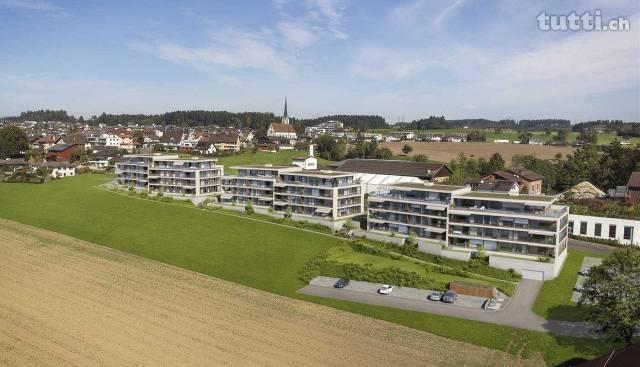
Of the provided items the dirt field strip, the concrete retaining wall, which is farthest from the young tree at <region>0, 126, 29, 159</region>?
the concrete retaining wall

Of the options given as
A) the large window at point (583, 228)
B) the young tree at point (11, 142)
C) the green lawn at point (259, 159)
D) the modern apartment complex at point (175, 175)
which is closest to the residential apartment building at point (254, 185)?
the modern apartment complex at point (175, 175)

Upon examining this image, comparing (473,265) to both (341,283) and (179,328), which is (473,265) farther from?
(179,328)

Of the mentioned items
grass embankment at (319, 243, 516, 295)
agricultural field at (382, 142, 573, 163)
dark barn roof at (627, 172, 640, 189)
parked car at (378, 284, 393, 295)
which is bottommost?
parked car at (378, 284, 393, 295)

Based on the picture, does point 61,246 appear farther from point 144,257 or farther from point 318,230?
point 318,230

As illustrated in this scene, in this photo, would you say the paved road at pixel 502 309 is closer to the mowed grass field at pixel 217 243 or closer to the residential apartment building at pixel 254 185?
the mowed grass field at pixel 217 243

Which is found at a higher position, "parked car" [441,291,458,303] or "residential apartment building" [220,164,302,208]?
"residential apartment building" [220,164,302,208]

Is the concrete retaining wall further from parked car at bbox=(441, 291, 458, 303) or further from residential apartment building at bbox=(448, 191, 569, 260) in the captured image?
parked car at bbox=(441, 291, 458, 303)

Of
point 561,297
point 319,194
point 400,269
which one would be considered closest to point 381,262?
point 400,269
